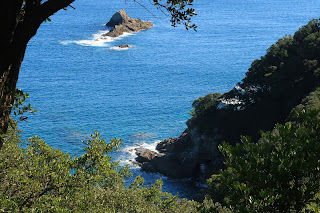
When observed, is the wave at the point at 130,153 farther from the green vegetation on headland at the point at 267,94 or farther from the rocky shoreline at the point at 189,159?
the green vegetation on headland at the point at 267,94

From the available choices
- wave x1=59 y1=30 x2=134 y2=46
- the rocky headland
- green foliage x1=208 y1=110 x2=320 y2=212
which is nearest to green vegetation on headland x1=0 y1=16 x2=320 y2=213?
green foliage x1=208 y1=110 x2=320 y2=212

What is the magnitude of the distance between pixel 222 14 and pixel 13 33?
163170mm

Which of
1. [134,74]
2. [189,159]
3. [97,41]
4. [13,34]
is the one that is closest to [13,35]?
[13,34]

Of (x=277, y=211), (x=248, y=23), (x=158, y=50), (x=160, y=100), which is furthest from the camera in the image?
(x=248, y=23)

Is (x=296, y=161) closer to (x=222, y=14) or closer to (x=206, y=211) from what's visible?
(x=206, y=211)

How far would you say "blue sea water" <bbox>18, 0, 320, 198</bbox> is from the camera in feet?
209

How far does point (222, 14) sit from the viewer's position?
162m

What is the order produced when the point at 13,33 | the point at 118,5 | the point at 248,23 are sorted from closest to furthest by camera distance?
the point at 13,33
the point at 248,23
the point at 118,5

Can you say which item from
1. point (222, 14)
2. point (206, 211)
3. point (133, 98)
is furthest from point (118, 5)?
point (206, 211)

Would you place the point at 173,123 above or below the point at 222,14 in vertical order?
below

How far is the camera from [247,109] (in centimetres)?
5384

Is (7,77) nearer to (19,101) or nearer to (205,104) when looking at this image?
(19,101)

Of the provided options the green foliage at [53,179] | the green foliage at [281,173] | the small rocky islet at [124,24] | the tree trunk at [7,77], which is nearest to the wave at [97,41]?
the small rocky islet at [124,24]

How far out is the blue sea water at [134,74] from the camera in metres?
63.8
